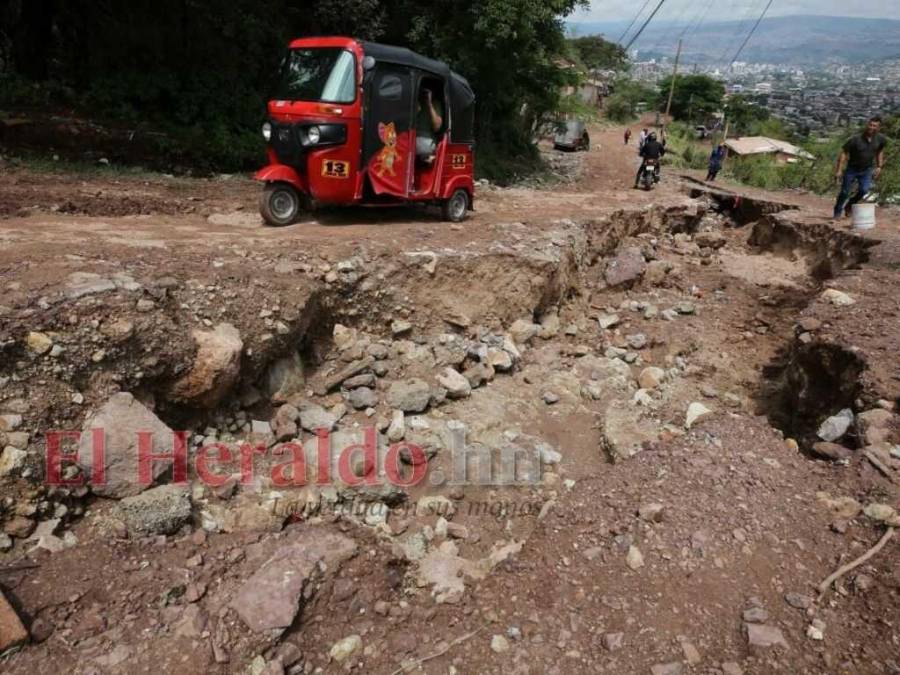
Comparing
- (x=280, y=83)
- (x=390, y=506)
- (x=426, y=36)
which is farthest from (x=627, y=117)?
(x=390, y=506)

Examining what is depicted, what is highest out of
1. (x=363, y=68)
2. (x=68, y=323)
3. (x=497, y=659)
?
(x=363, y=68)

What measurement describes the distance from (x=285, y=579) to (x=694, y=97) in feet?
148

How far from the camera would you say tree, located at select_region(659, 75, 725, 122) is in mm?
40156

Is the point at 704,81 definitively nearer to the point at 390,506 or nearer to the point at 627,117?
the point at 627,117

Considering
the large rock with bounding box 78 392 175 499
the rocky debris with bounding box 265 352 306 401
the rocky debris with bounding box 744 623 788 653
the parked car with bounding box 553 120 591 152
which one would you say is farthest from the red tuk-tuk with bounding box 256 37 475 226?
the parked car with bounding box 553 120 591 152

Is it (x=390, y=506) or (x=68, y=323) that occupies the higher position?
(x=68, y=323)

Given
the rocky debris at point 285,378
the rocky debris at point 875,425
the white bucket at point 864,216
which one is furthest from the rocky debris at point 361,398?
the white bucket at point 864,216

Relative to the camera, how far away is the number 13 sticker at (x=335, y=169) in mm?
6234

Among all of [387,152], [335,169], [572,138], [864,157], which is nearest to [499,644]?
[335,169]

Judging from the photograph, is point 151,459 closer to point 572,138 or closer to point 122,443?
point 122,443

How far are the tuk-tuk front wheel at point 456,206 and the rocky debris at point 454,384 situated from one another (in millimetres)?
2838

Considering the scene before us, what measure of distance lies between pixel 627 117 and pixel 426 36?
105ft

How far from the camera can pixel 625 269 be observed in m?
9.20

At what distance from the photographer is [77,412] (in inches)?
146
